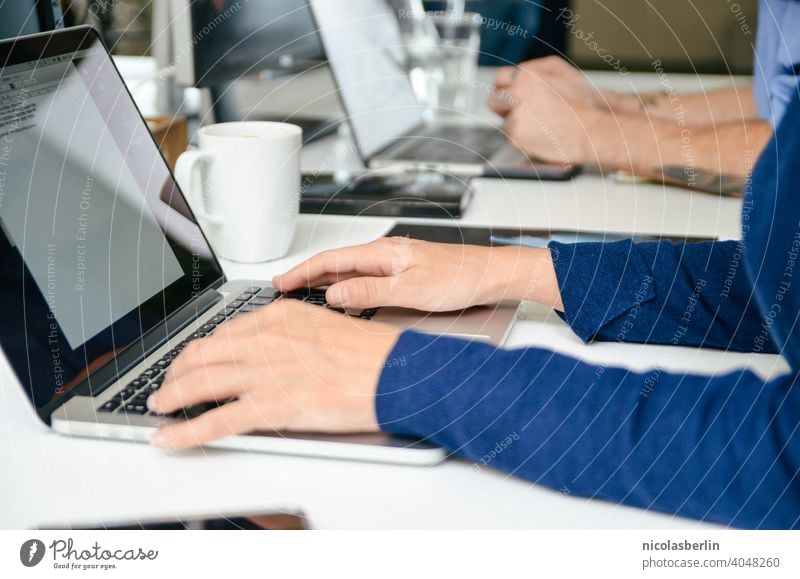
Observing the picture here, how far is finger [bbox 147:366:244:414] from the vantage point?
0.40 metres

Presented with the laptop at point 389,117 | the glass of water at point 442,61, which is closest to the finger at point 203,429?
the laptop at point 389,117

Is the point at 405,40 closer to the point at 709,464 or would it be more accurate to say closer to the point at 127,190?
the point at 127,190

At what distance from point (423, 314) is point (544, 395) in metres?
0.16

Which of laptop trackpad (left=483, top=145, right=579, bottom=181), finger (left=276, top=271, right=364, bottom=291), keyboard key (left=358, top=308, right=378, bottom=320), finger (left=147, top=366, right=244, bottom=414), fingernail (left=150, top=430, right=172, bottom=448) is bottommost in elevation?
laptop trackpad (left=483, top=145, right=579, bottom=181)

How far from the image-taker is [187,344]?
0.47 meters

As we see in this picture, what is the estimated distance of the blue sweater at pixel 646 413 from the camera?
0.37 meters

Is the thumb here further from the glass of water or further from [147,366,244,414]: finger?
the glass of water

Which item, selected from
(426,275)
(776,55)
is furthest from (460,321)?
(776,55)

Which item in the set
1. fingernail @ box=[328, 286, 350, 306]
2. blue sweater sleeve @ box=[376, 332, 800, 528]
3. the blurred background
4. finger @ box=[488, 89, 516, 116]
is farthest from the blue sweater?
the blurred background

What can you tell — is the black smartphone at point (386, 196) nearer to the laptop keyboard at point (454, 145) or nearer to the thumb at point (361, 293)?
the laptop keyboard at point (454, 145)

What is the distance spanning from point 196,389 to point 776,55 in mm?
843

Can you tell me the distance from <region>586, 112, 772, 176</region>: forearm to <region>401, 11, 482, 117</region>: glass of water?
1.12ft

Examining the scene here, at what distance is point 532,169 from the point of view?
0.92 m

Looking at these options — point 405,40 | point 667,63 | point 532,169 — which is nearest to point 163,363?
point 532,169
